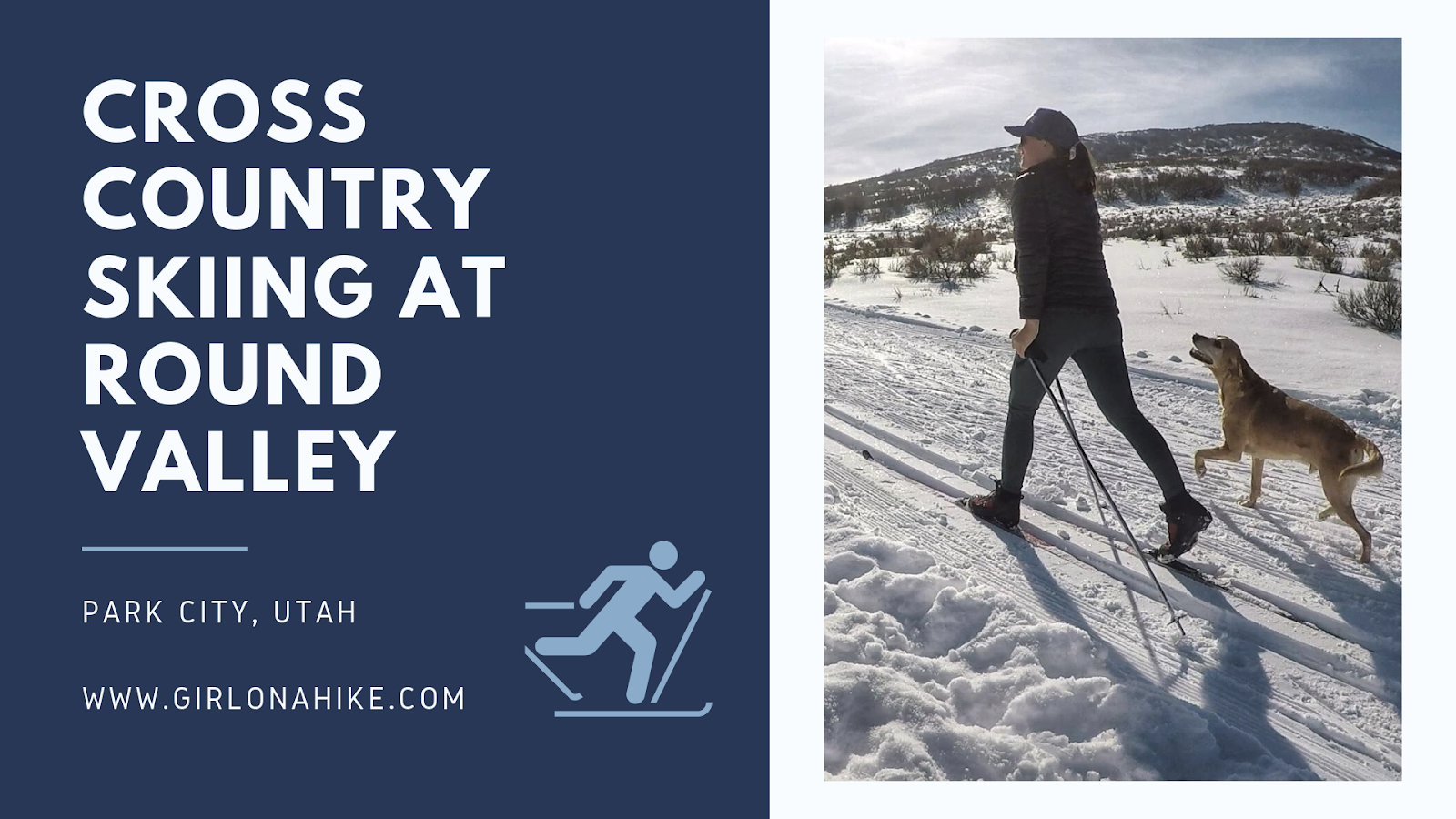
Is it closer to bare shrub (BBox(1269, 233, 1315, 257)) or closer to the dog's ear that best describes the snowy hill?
bare shrub (BBox(1269, 233, 1315, 257))

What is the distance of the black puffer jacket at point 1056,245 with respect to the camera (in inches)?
130

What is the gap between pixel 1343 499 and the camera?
3.35 meters

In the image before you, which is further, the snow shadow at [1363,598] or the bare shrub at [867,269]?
the bare shrub at [867,269]

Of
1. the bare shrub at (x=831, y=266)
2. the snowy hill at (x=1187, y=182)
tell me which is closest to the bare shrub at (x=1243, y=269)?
the snowy hill at (x=1187, y=182)

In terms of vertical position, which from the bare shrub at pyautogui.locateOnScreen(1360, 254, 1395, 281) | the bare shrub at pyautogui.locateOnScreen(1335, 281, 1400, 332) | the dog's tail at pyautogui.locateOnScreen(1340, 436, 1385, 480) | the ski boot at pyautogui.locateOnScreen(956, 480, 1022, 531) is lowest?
the ski boot at pyautogui.locateOnScreen(956, 480, 1022, 531)

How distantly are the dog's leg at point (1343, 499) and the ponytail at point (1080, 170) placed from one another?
52.1 inches

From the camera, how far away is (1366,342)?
175 inches

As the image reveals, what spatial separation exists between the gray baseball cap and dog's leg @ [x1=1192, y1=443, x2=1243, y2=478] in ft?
4.38

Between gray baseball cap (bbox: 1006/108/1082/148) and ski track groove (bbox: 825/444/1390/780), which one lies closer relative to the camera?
ski track groove (bbox: 825/444/1390/780)

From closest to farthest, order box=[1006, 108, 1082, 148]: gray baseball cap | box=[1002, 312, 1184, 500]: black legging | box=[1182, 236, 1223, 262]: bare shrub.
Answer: box=[1006, 108, 1082, 148]: gray baseball cap
box=[1002, 312, 1184, 500]: black legging
box=[1182, 236, 1223, 262]: bare shrub

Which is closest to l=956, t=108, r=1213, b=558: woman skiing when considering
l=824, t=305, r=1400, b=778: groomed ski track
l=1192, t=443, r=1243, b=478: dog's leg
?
l=824, t=305, r=1400, b=778: groomed ski track

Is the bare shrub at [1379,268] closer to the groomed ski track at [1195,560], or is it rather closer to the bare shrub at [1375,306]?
the bare shrub at [1375,306]

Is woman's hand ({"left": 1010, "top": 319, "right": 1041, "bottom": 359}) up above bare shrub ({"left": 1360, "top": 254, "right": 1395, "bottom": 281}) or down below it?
below

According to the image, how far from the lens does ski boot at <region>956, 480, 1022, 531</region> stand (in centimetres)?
371
